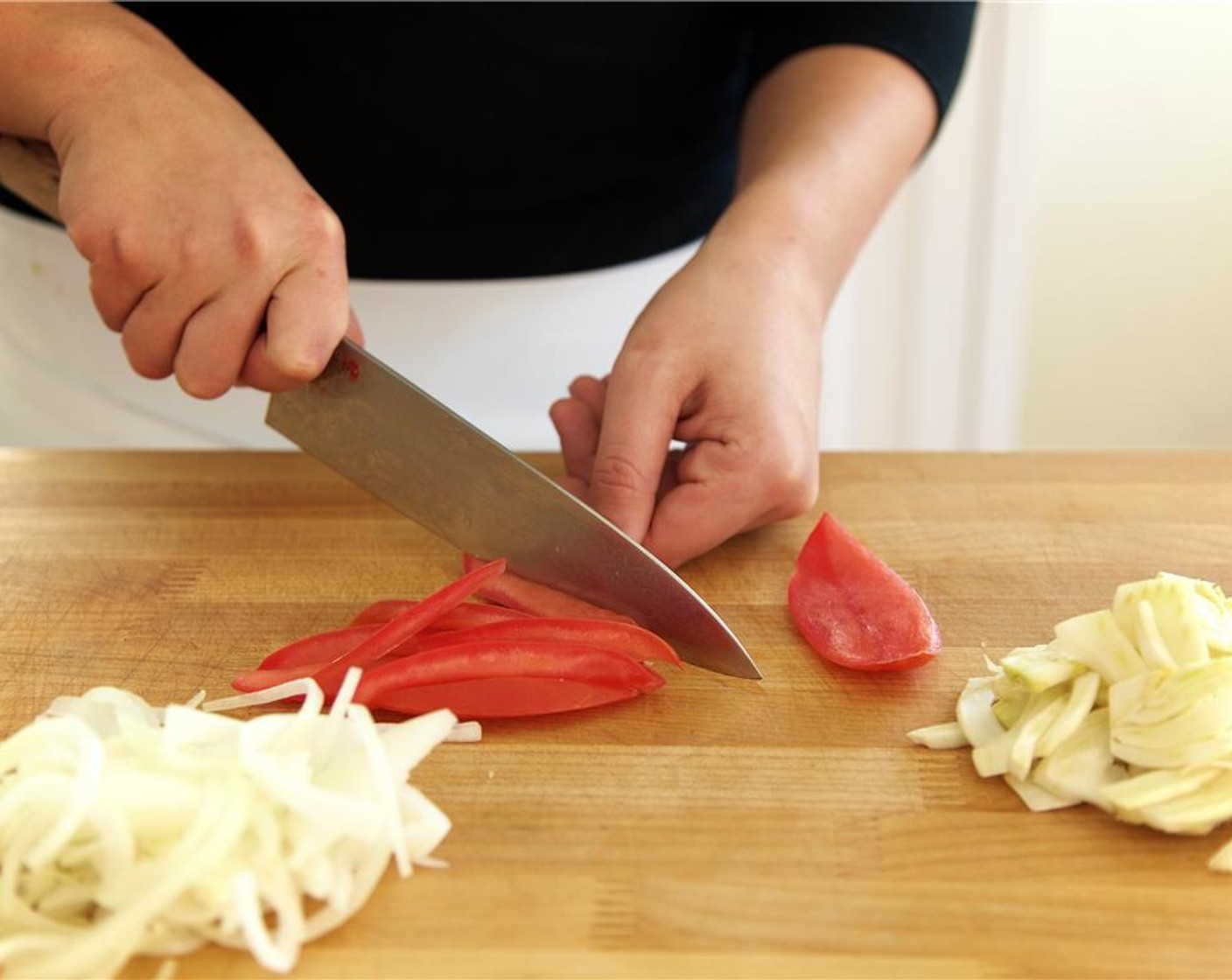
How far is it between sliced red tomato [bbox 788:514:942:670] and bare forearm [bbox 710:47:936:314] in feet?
1.18

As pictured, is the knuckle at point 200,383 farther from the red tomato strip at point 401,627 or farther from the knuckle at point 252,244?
the red tomato strip at point 401,627

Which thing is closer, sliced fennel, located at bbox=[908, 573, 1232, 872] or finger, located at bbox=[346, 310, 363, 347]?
sliced fennel, located at bbox=[908, 573, 1232, 872]

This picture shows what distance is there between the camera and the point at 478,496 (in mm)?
1368

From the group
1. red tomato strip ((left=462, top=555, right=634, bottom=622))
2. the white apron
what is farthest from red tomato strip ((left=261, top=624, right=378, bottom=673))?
the white apron

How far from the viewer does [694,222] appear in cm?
212

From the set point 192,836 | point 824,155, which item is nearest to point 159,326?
→ point 192,836

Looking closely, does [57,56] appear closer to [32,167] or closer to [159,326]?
[32,167]

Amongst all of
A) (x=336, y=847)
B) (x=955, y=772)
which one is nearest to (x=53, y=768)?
(x=336, y=847)

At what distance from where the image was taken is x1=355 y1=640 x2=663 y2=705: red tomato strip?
117 centimetres

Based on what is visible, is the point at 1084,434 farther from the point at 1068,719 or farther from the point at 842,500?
the point at 1068,719

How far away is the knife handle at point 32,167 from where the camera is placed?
156 centimetres

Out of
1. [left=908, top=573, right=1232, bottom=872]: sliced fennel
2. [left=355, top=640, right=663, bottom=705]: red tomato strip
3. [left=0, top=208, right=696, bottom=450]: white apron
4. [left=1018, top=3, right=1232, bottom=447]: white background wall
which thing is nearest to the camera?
[left=908, top=573, right=1232, bottom=872]: sliced fennel

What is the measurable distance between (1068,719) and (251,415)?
4.40 feet

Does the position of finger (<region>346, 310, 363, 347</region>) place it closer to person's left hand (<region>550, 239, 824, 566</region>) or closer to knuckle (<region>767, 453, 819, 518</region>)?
person's left hand (<region>550, 239, 824, 566</region>)
